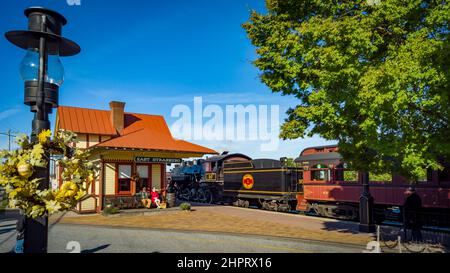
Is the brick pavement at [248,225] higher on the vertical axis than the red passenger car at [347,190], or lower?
lower

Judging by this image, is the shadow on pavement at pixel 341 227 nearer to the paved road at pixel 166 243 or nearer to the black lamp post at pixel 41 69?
the paved road at pixel 166 243

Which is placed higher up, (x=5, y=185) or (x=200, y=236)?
(x=5, y=185)

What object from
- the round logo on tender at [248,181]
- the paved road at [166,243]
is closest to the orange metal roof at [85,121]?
the paved road at [166,243]

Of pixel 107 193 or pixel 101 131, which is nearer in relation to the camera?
pixel 107 193

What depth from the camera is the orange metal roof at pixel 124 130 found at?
17650 mm

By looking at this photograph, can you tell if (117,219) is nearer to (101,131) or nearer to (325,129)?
(101,131)

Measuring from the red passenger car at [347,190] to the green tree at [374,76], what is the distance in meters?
2.57

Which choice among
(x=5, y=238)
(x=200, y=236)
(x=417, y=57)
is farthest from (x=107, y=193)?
(x=417, y=57)

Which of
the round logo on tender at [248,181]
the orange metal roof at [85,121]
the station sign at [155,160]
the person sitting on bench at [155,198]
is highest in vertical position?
the orange metal roof at [85,121]

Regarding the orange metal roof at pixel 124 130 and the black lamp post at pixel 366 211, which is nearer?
the black lamp post at pixel 366 211

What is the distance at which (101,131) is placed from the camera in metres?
20.0

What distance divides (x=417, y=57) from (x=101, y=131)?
1788 cm

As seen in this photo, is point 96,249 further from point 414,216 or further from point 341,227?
point 414,216

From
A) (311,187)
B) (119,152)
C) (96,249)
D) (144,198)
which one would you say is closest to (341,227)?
(311,187)
